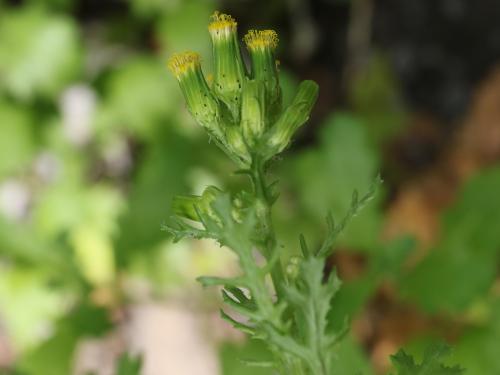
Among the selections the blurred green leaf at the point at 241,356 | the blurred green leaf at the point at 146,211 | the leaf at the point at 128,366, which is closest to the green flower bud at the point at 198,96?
the leaf at the point at 128,366

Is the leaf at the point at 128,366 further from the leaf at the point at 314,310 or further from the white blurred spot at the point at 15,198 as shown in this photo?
the white blurred spot at the point at 15,198

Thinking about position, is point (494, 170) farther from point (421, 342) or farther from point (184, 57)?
point (184, 57)

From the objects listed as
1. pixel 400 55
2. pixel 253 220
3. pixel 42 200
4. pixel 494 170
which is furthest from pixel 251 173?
pixel 400 55

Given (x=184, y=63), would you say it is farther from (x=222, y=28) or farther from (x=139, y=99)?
(x=139, y=99)

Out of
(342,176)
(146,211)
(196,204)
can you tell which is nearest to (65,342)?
(146,211)

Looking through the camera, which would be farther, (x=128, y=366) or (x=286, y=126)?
(x=128, y=366)

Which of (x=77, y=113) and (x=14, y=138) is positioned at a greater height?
(x=77, y=113)
